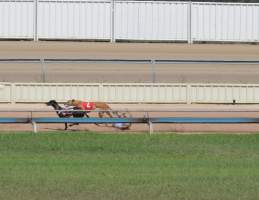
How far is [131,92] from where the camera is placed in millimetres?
23547

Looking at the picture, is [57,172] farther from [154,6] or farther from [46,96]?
[154,6]

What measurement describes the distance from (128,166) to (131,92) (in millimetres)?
12709

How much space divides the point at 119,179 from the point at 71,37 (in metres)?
34.8

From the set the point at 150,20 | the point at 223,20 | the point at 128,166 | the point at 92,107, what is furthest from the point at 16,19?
the point at 128,166

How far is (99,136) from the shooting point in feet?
48.1

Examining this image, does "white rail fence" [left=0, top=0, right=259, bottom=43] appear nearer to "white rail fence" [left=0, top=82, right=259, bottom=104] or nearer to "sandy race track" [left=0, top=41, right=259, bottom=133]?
"sandy race track" [left=0, top=41, right=259, bottom=133]

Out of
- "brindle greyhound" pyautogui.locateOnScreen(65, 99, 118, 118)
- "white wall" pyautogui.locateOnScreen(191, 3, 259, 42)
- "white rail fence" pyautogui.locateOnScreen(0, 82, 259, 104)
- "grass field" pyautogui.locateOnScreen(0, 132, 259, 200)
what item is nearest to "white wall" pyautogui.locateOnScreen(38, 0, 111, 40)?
"white wall" pyautogui.locateOnScreen(191, 3, 259, 42)

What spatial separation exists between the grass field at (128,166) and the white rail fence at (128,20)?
1145 inches

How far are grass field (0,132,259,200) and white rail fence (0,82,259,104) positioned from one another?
8290 millimetres

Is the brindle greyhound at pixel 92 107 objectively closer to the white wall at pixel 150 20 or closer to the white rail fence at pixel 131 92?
the white rail fence at pixel 131 92

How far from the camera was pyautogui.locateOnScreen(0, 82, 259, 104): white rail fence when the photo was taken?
76.1ft

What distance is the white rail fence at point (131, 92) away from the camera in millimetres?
23188

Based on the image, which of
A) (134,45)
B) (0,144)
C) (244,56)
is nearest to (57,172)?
(0,144)

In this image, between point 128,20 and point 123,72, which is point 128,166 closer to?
point 123,72
